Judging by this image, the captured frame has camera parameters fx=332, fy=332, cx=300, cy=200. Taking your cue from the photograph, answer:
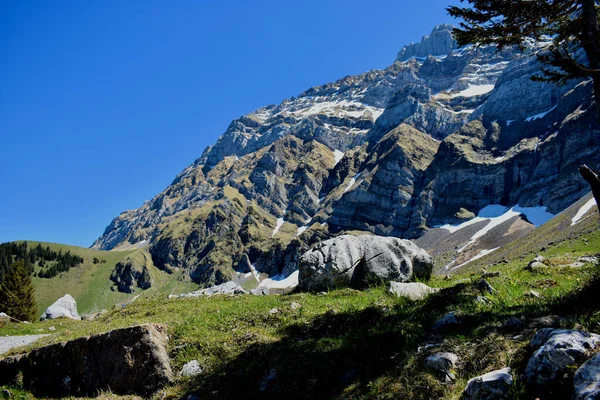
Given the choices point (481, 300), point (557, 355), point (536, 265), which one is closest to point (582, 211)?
point (536, 265)

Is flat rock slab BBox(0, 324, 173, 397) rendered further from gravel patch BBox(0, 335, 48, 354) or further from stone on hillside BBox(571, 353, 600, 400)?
gravel patch BBox(0, 335, 48, 354)

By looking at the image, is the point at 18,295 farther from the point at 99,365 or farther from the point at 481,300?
the point at 481,300

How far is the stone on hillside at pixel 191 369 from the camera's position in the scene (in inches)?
401

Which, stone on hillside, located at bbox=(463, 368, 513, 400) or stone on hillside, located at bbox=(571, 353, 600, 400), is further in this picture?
stone on hillside, located at bbox=(463, 368, 513, 400)

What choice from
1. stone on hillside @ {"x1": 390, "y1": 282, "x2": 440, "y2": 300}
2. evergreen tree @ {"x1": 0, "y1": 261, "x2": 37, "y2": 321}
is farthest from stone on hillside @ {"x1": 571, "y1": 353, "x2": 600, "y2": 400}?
evergreen tree @ {"x1": 0, "y1": 261, "x2": 37, "y2": 321}

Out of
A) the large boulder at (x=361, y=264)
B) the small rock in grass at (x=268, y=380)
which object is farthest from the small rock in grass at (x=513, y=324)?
the large boulder at (x=361, y=264)

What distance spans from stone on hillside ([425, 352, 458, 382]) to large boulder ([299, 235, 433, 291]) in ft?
49.1

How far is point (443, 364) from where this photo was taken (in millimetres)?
6352

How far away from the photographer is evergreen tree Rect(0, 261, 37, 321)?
143 feet

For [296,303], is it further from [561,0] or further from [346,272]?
[561,0]

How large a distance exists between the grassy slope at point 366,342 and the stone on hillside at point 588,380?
0.36m

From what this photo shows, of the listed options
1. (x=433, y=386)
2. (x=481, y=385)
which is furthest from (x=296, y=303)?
(x=481, y=385)

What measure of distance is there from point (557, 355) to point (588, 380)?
732 millimetres

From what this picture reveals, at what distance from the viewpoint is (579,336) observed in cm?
521
